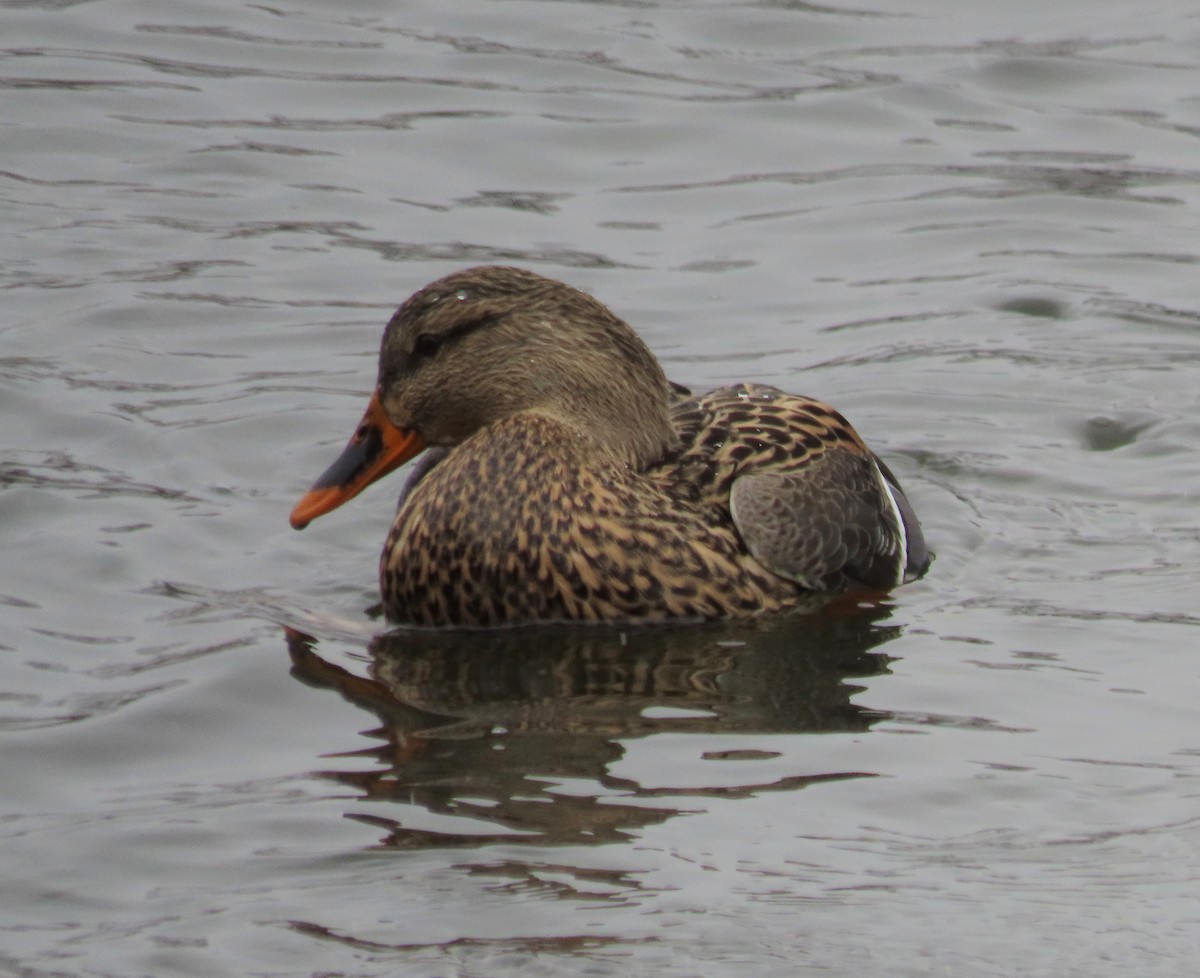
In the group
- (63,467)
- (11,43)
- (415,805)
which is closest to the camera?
(415,805)

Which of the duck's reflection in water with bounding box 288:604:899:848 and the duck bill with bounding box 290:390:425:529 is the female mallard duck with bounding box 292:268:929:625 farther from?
the duck's reflection in water with bounding box 288:604:899:848

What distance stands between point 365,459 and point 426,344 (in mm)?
453

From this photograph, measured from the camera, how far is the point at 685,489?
8.46 m

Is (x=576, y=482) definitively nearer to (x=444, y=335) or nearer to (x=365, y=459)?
(x=444, y=335)

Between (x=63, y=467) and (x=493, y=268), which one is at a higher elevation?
(x=493, y=268)

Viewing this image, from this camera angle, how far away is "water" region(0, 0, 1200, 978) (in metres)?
6.04

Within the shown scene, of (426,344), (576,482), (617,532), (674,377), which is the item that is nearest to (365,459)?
(426,344)

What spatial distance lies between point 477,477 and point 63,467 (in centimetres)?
223

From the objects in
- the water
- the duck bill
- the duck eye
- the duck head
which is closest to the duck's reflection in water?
the water

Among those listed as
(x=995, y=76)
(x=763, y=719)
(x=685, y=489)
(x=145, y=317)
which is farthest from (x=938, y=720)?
(x=995, y=76)

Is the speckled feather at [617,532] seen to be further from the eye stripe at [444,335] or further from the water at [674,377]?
the eye stripe at [444,335]

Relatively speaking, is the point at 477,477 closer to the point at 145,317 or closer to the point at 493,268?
the point at 493,268

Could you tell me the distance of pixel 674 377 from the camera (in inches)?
456

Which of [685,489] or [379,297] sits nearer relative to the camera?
[685,489]
